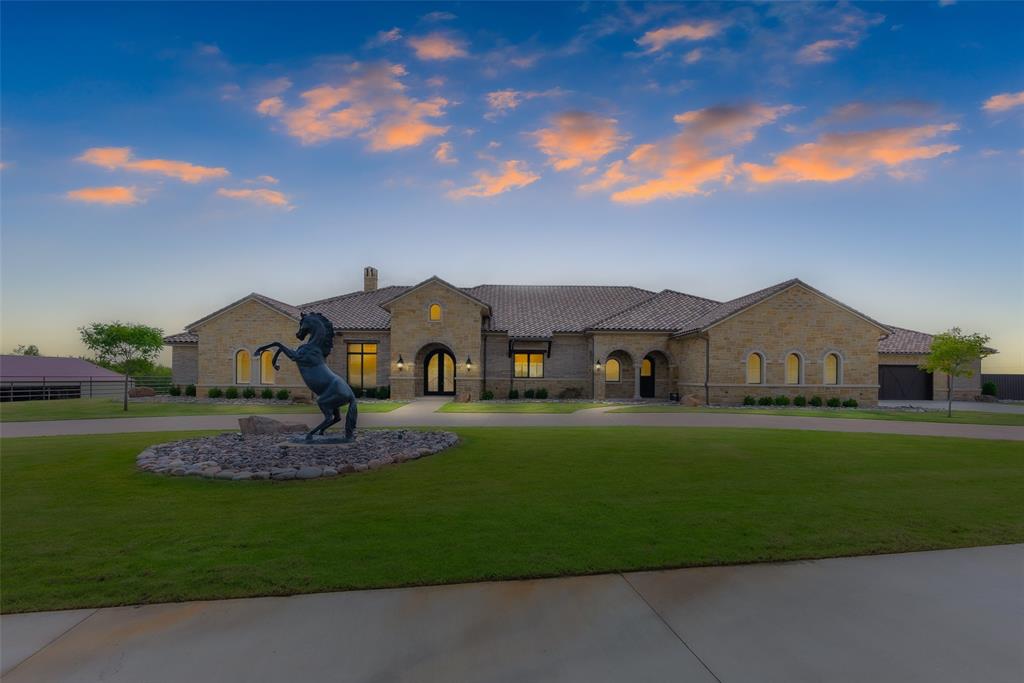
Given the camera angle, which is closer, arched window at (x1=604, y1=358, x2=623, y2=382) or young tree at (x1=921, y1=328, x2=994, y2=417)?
young tree at (x1=921, y1=328, x2=994, y2=417)

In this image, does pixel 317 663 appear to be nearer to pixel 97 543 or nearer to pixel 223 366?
pixel 97 543

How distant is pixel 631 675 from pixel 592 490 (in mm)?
4384

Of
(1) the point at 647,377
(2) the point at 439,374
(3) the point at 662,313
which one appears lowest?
(1) the point at 647,377

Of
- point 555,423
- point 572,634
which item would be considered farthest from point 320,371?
point 572,634

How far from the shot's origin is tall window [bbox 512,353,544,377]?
3061 cm

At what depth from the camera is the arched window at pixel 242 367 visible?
28.3m

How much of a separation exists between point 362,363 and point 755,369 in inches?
904

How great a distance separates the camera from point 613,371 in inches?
1193

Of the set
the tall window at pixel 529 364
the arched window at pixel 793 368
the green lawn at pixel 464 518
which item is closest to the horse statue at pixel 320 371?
the green lawn at pixel 464 518

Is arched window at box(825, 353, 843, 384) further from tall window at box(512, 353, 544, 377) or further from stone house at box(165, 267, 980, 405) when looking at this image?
tall window at box(512, 353, 544, 377)

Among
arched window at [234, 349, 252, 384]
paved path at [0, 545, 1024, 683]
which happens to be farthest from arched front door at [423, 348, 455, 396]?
paved path at [0, 545, 1024, 683]

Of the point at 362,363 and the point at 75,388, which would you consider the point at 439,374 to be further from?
the point at 75,388

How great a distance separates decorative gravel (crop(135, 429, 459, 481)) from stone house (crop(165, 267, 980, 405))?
1533cm

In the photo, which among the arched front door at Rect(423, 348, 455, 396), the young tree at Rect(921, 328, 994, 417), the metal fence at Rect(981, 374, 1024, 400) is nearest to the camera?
the young tree at Rect(921, 328, 994, 417)
